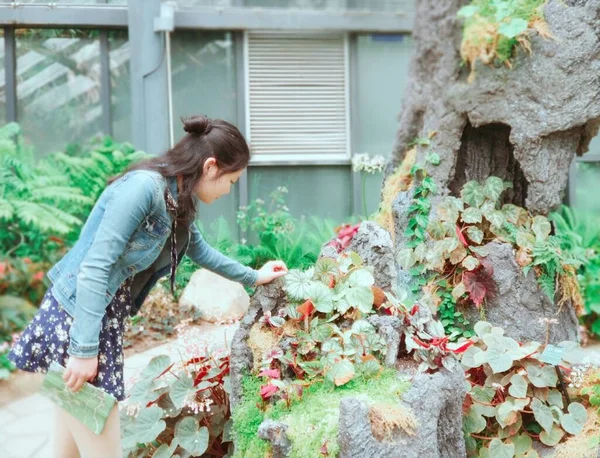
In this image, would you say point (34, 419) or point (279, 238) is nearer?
point (34, 419)

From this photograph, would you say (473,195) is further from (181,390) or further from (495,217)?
(181,390)

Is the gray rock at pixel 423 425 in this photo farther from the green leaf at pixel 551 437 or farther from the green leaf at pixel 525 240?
the green leaf at pixel 525 240

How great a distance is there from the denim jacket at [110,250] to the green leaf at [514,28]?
3080 mm

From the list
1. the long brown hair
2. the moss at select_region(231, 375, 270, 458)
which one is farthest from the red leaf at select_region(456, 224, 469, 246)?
the long brown hair

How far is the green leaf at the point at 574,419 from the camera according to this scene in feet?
10.7

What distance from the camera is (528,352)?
11.1 feet

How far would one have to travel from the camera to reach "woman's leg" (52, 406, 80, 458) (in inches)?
107

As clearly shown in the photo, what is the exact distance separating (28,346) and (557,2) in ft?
13.5

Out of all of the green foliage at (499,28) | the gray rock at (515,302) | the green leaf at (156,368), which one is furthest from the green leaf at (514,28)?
the green leaf at (156,368)

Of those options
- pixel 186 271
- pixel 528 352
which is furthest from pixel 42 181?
pixel 528 352

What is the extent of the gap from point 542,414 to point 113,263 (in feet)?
7.25

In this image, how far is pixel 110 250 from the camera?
2.43 m

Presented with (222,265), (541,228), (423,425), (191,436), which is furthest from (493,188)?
(191,436)

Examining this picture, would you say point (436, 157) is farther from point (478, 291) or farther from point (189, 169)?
point (189, 169)
